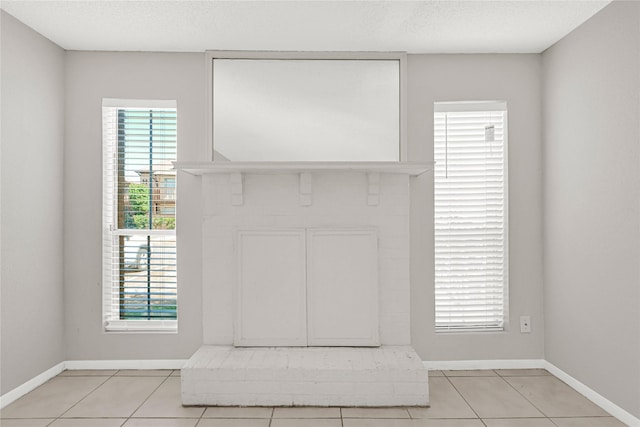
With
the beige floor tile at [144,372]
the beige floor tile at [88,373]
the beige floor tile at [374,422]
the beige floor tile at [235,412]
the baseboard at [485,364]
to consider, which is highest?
the baseboard at [485,364]

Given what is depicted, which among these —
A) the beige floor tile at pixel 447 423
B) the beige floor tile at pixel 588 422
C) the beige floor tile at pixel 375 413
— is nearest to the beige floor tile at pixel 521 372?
the beige floor tile at pixel 588 422

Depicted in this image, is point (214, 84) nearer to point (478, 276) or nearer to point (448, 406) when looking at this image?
point (478, 276)

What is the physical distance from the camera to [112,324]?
3408mm

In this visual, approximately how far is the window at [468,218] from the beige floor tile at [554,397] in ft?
1.59

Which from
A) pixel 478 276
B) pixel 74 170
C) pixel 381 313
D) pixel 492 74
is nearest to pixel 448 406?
pixel 381 313

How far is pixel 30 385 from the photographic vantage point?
2.94 m

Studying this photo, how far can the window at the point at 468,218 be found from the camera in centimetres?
Answer: 346

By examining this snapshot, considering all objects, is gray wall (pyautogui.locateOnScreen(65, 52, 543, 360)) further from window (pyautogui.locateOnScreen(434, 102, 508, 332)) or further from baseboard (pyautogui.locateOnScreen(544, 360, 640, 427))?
baseboard (pyautogui.locateOnScreen(544, 360, 640, 427))

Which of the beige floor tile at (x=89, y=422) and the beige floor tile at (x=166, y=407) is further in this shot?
the beige floor tile at (x=166, y=407)

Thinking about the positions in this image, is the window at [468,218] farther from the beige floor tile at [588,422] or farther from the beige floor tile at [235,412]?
the beige floor tile at [235,412]

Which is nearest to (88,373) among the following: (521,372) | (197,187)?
(197,187)

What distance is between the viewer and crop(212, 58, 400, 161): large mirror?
3246mm

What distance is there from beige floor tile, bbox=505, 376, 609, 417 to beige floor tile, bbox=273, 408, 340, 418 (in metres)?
1.30

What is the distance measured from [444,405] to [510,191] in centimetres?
170
